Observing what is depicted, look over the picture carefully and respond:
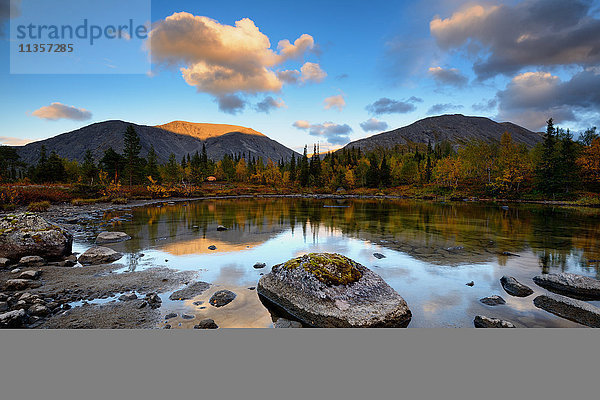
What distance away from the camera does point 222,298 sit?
959 centimetres

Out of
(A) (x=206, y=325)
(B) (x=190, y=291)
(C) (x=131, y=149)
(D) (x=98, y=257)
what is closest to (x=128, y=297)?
(B) (x=190, y=291)

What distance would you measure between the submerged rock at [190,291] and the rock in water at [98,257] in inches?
261

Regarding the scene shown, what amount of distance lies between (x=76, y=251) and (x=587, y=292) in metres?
25.1

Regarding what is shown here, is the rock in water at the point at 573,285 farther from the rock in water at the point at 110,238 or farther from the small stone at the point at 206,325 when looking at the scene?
the rock in water at the point at 110,238

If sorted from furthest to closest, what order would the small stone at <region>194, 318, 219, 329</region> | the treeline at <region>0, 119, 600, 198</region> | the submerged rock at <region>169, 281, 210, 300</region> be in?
the treeline at <region>0, 119, 600, 198</region>
the submerged rock at <region>169, 281, 210, 300</region>
the small stone at <region>194, 318, 219, 329</region>

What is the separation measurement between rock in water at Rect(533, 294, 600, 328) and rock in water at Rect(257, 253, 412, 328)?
4.93m

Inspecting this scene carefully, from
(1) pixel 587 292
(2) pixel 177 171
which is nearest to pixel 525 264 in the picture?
(1) pixel 587 292

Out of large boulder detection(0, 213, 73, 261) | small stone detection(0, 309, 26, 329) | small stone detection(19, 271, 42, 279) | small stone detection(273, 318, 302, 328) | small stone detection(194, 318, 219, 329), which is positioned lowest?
small stone detection(273, 318, 302, 328)

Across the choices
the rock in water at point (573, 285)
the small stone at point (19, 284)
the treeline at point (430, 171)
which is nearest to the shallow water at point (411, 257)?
the rock in water at point (573, 285)

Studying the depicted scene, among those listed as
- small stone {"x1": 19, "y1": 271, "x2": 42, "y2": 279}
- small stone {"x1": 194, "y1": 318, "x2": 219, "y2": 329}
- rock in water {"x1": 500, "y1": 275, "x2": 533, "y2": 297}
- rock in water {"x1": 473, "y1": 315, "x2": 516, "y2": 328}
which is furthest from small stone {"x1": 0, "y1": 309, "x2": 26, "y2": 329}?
rock in water {"x1": 500, "y1": 275, "x2": 533, "y2": 297}

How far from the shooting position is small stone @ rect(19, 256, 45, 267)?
13.2m

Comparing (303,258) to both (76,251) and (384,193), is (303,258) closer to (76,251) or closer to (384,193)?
(76,251)

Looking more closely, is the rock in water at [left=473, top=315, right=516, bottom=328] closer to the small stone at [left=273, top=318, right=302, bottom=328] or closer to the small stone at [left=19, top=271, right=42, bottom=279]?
the small stone at [left=273, top=318, right=302, bottom=328]

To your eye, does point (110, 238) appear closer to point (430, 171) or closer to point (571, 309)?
point (571, 309)
